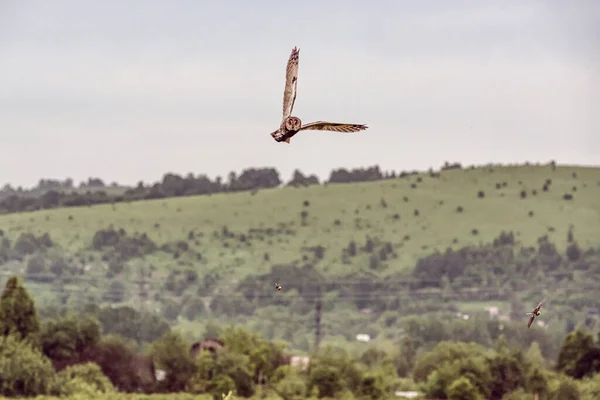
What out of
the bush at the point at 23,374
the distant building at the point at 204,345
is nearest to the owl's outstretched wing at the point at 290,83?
the bush at the point at 23,374

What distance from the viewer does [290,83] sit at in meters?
30.1

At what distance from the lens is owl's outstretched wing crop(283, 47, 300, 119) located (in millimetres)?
29297

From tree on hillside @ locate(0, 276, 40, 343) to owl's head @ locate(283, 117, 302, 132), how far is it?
110m

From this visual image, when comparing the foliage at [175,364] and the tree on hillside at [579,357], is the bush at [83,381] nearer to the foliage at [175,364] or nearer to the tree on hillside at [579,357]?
the foliage at [175,364]

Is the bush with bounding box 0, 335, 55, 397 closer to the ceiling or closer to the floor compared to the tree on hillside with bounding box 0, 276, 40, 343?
closer to the floor

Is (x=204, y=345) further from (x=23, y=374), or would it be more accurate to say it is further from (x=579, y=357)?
(x=23, y=374)

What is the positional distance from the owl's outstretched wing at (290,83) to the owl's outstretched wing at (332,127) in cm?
38

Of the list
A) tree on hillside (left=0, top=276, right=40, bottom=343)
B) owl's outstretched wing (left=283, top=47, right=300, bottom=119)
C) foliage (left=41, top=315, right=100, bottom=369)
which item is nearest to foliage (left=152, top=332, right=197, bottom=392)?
foliage (left=41, top=315, right=100, bottom=369)

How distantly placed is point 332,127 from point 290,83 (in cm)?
113

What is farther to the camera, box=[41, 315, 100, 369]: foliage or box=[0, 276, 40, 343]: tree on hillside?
box=[41, 315, 100, 369]: foliage

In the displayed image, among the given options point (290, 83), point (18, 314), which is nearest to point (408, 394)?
point (18, 314)

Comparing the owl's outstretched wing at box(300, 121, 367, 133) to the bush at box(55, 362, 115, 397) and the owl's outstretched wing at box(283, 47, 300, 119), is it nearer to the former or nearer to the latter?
the owl's outstretched wing at box(283, 47, 300, 119)

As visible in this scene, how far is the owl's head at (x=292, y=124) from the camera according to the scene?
29203 mm

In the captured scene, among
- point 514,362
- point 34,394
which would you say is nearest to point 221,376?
point 34,394
